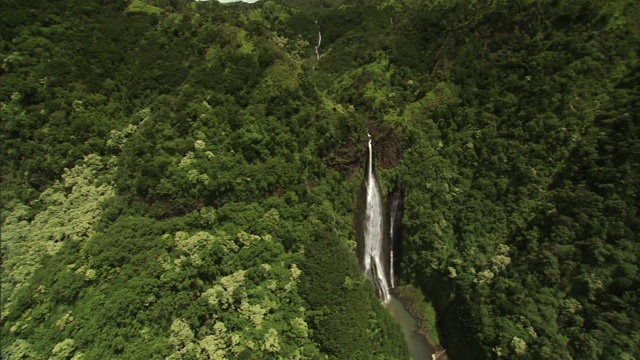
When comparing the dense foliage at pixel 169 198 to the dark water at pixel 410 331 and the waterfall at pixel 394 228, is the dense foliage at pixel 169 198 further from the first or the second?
the waterfall at pixel 394 228

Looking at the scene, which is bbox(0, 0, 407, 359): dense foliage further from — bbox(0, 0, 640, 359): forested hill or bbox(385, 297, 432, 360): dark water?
bbox(385, 297, 432, 360): dark water

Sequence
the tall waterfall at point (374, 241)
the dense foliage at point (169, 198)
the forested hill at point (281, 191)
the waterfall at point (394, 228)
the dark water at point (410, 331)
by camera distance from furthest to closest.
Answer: the waterfall at point (394, 228)
the tall waterfall at point (374, 241)
the dark water at point (410, 331)
the forested hill at point (281, 191)
the dense foliage at point (169, 198)

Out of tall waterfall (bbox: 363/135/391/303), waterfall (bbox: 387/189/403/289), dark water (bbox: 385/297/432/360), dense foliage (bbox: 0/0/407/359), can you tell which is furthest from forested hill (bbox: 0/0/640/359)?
dark water (bbox: 385/297/432/360)

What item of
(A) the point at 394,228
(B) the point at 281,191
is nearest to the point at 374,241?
(A) the point at 394,228

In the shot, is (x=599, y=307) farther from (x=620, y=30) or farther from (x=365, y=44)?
(x=365, y=44)

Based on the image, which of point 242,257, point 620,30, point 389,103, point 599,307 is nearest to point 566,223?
Answer: point 599,307

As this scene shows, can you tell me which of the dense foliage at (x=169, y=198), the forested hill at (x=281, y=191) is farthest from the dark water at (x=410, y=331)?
the dense foliage at (x=169, y=198)
